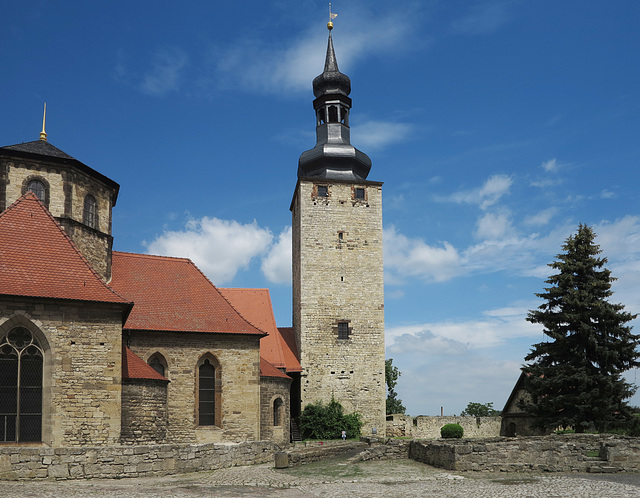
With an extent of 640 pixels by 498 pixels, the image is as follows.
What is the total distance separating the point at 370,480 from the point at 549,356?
53.5 feet

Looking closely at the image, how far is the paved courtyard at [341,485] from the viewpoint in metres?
11.1

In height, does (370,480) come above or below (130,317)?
below

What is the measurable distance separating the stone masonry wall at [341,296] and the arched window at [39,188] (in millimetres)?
13651

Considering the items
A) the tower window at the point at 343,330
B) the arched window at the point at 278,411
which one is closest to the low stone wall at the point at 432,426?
the tower window at the point at 343,330

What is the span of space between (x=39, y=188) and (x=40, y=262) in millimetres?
5377

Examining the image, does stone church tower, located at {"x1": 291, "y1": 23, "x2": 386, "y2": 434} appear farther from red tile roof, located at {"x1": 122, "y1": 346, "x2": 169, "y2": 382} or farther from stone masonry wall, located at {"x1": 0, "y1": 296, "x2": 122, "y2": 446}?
stone masonry wall, located at {"x1": 0, "y1": 296, "x2": 122, "y2": 446}

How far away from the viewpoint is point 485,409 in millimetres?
57938

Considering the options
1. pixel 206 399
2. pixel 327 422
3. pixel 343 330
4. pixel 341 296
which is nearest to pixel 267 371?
pixel 206 399

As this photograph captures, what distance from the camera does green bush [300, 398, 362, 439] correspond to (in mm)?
28688

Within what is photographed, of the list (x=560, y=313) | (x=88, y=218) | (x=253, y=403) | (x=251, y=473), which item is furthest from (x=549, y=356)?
(x=88, y=218)

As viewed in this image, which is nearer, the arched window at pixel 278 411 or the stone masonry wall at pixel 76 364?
the stone masonry wall at pixel 76 364

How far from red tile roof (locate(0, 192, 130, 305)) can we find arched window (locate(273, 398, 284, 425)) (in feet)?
33.3

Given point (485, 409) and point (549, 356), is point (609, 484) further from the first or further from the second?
point (485, 409)

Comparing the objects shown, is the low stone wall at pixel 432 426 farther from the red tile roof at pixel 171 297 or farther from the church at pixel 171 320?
the red tile roof at pixel 171 297
